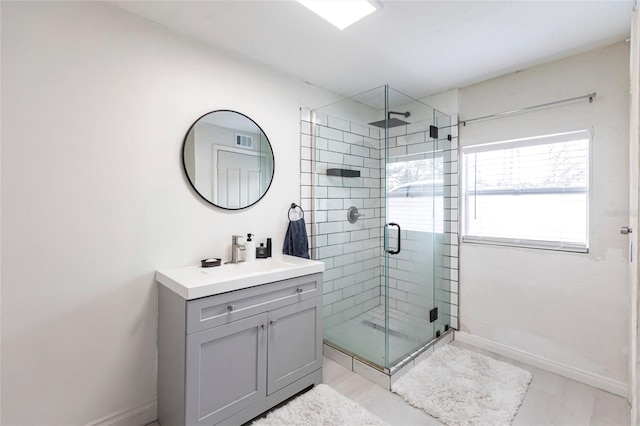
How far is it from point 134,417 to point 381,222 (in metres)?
2.07

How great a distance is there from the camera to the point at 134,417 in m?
1.66

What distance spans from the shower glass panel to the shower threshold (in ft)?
0.10

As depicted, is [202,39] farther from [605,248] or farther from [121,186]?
[605,248]

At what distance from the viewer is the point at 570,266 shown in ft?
6.95

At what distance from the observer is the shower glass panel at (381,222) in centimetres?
223

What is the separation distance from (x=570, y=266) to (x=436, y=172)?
1.23 m

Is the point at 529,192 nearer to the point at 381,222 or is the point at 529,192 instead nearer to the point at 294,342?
the point at 381,222

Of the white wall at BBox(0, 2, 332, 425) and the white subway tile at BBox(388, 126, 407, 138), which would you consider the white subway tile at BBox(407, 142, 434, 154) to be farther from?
the white wall at BBox(0, 2, 332, 425)

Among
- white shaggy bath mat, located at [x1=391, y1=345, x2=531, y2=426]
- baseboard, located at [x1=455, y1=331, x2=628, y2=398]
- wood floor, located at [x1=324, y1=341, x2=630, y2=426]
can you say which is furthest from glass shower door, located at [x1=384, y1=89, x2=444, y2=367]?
baseboard, located at [x1=455, y1=331, x2=628, y2=398]

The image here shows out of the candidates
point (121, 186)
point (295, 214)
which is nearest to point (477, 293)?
point (295, 214)

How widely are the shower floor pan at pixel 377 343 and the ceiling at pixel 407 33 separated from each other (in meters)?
2.02

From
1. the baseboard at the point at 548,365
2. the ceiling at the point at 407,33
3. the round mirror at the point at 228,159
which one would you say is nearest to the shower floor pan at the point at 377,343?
the baseboard at the point at 548,365

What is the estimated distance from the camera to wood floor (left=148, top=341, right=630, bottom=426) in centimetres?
168

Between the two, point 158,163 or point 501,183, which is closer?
point 158,163
